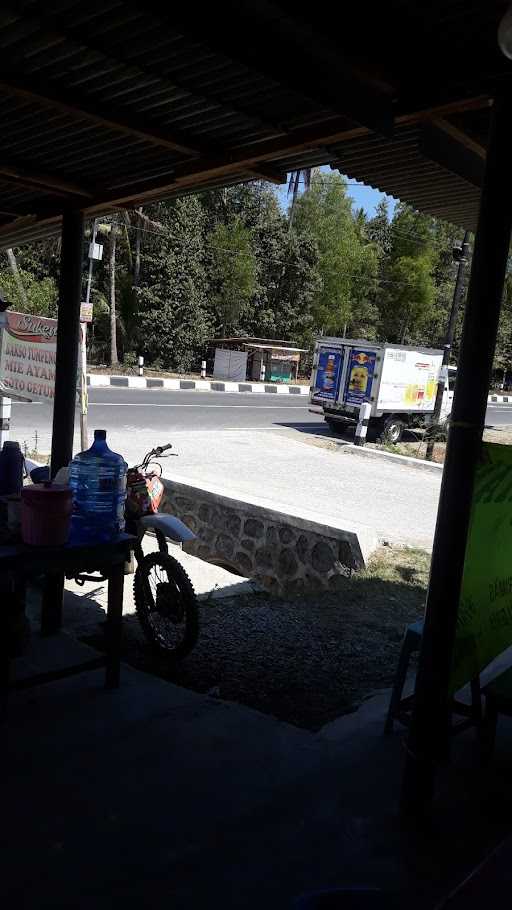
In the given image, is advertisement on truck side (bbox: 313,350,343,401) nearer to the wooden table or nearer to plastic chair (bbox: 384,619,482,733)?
the wooden table

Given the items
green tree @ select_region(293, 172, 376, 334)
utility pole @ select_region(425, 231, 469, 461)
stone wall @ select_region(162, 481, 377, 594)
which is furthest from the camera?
Result: green tree @ select_region(293, 172, 376, 334)

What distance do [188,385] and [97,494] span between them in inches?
982

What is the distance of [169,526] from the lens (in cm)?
462

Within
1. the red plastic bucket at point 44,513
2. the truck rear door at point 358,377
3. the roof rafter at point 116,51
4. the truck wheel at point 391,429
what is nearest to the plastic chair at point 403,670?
the red plastic bucket at point 44,513

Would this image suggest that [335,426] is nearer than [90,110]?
No

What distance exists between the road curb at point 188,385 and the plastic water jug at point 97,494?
20935 mm

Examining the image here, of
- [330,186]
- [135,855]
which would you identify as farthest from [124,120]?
[330,186]

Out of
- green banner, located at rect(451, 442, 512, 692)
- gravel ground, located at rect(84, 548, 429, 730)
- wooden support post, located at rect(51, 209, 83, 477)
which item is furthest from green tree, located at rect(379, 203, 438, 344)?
green banner, located at rect(451, 442, 512, 692)

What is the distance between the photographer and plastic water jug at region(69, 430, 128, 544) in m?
3.80

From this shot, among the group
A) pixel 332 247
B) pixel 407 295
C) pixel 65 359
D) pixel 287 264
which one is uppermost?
pixel 332 247

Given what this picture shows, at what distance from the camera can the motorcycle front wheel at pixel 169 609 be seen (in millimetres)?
4460

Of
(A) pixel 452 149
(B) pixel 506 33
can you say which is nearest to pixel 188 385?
(A) pixel 452 149

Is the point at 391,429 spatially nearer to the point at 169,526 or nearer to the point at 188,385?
the point at 188,385

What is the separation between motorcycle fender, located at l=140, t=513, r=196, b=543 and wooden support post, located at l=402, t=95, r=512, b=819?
6.65 ft
